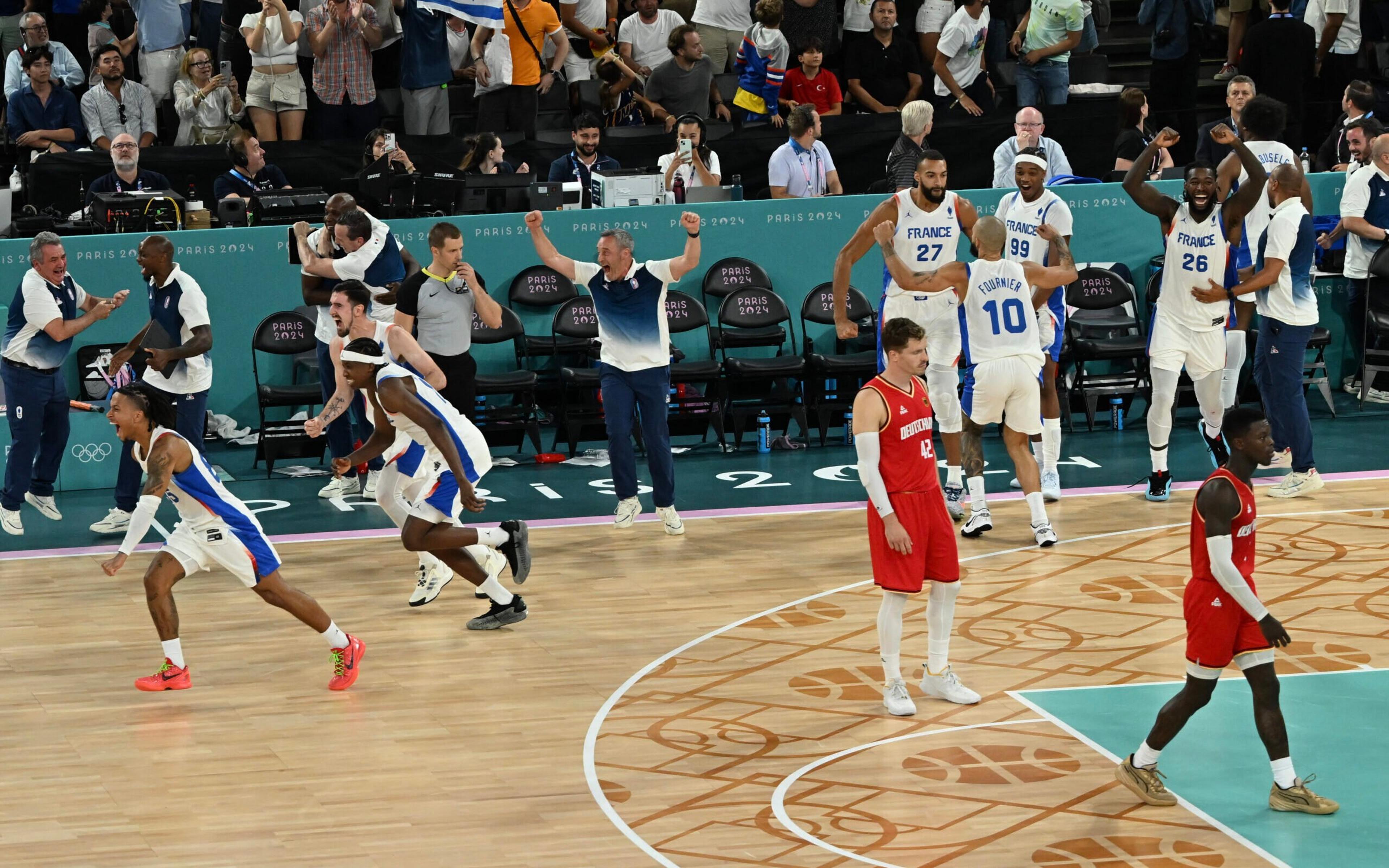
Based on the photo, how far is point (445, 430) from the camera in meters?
8.67

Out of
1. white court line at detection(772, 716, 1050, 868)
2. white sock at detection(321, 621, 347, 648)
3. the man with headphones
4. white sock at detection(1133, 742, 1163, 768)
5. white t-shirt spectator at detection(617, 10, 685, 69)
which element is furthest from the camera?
white t-shirt spectator at detection(617, 10, 685, 69)

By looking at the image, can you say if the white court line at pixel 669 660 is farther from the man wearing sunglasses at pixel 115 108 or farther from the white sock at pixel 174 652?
the man wearing sunglasses at pixel 115 108

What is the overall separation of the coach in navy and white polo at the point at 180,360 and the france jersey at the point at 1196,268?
6471 millimetres

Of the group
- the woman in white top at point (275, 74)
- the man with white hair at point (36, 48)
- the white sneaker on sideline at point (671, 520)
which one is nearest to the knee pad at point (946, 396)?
the white sneaker on sideline at point (671, 520)

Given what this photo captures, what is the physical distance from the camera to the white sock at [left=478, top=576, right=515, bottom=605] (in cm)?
921

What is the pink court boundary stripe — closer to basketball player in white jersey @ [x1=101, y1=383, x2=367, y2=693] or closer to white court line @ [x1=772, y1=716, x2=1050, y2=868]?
basketball player in white jersey @ [x1=101, y1=383, x2=367, y2=693]

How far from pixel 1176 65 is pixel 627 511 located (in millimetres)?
9235

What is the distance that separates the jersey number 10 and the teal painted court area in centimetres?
307

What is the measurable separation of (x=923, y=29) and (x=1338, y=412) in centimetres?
579

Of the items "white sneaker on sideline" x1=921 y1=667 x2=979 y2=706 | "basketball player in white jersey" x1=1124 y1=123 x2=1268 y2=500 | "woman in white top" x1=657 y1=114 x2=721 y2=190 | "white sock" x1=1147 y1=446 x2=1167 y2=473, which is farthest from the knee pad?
"woman in white top" x1=657 y1=114 x2=721 y2=190

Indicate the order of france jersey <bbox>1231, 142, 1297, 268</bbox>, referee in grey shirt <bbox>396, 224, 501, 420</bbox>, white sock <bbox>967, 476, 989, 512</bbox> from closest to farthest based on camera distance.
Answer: white sock <bbox>967, 476, 989, 512</bbox>, france jersey <bbox>1231, 142, 1297, 268</bbox>, referee in grey shirt <bbox>396, 224, 501, 420</bbox>

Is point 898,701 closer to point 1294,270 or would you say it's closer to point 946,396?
point 946,396

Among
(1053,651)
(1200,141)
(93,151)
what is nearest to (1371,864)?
(1053,651)

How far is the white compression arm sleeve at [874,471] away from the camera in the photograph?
729 centimetres
